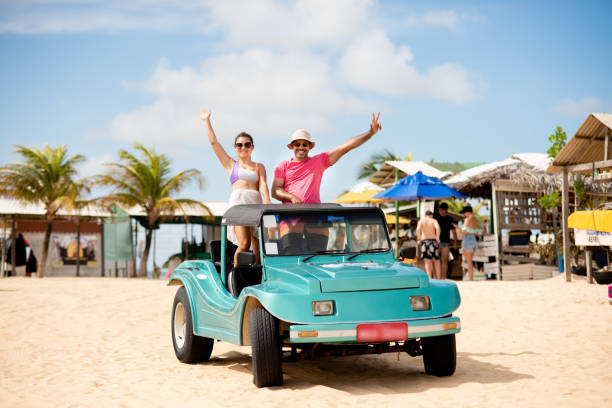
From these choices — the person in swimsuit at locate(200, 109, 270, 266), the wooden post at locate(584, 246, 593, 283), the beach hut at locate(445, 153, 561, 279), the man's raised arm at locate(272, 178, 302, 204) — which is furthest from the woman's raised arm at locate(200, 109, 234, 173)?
the beach hut at locate(445, 153, 561, 279)

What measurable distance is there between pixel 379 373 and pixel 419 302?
1.33m

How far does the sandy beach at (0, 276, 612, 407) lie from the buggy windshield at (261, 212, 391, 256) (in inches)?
47.2

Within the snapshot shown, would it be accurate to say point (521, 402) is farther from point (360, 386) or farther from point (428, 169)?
point (428, 169)

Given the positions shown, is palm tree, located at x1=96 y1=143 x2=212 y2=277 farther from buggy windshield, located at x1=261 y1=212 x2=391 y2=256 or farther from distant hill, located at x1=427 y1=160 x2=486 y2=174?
buggy windshield, located at x1=261 y1=212 x2=391 y2=256

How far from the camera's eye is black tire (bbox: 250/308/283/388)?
533cm

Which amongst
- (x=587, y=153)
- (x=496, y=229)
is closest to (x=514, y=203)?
(x=496, y=229)

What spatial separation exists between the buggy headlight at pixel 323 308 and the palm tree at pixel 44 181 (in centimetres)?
2143

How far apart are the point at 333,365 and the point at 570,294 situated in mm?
6695

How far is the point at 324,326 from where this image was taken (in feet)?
16.8

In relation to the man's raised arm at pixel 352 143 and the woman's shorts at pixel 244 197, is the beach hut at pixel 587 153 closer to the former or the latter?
the man's raised arm at pixel 352 143

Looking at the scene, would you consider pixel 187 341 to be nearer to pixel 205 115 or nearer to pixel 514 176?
pixel 205 115

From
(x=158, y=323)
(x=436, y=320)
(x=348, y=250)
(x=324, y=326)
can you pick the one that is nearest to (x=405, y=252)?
(x=348, y=250)

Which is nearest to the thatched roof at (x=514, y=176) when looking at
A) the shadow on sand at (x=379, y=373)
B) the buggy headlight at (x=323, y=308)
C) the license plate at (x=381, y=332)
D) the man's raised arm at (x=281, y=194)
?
the shadow on sand at (x=379, y=373)

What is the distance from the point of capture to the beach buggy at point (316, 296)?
204 inches
